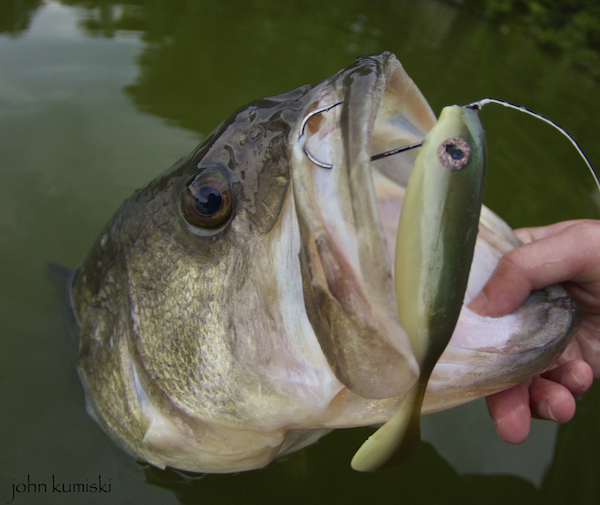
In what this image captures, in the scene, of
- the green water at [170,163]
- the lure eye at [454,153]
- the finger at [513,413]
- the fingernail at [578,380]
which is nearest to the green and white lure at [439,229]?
the lure eye at [454,153]

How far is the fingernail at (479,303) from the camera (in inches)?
46.8

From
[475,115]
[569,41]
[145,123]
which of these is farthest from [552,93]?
[569,41]

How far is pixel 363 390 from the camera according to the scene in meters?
0.92

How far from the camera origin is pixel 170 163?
336cm

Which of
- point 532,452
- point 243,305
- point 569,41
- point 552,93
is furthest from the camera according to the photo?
point 569,41

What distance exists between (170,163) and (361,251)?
2.87 m

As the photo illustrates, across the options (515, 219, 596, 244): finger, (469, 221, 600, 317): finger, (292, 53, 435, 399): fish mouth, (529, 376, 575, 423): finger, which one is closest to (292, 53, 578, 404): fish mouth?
(292, 53, 435, 399): fish mouth

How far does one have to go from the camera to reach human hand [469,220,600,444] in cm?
122

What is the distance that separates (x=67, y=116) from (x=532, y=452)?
12.5ft

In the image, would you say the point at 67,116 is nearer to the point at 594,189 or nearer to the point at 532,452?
the point at 532,452

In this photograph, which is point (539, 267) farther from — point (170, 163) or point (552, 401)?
point (170, 163)

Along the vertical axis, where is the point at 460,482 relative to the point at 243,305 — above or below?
below

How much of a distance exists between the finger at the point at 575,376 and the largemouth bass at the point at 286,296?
357mm

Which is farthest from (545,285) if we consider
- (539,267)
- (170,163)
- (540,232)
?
(170,163)
